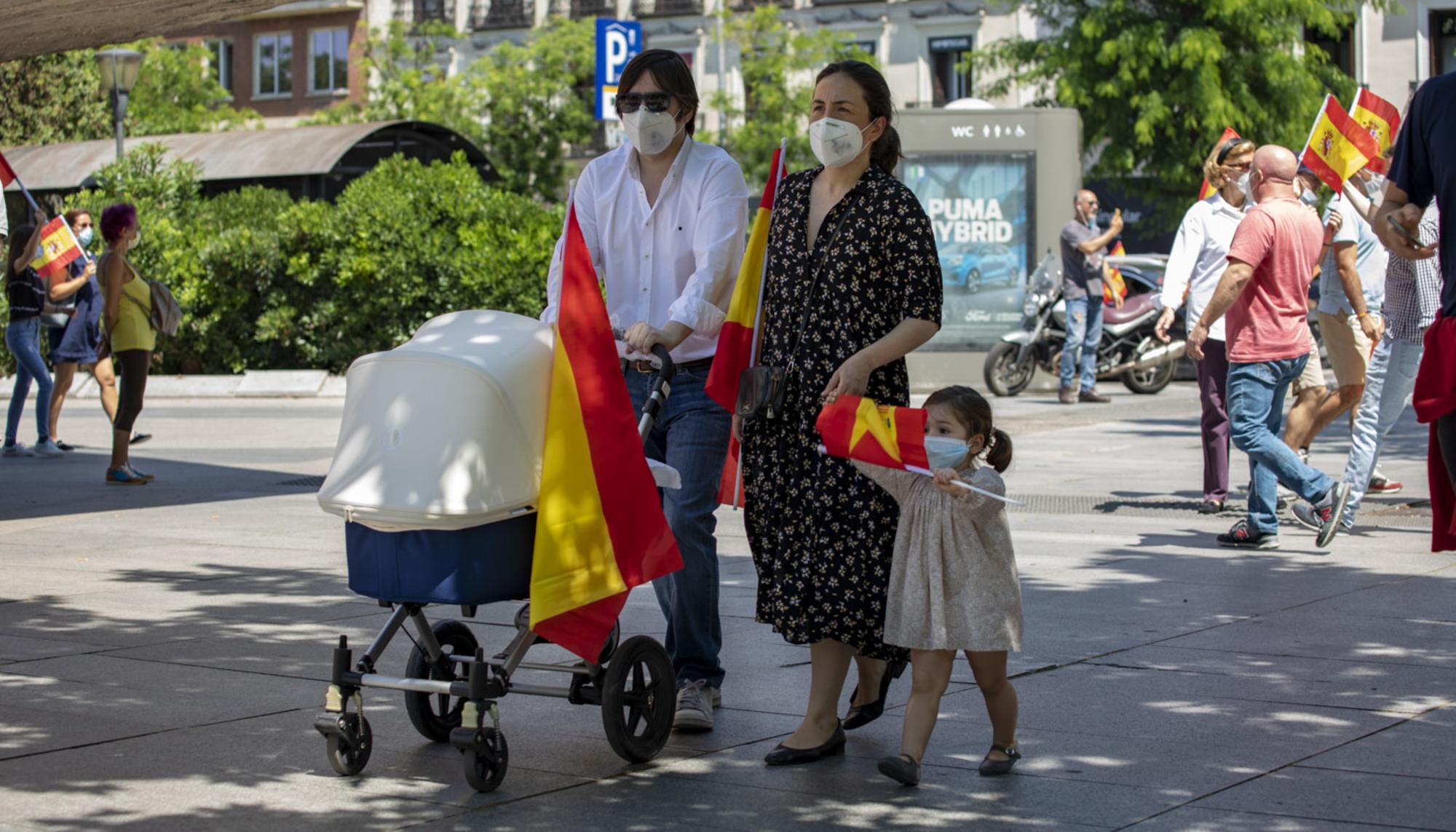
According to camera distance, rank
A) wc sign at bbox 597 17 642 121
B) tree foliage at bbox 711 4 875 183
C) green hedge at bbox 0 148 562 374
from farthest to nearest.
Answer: tree foliage at bbox 711 4 875 183 → green hedge at bbox 0 148 562 374 → wc sign at bbox 597 17 642 121

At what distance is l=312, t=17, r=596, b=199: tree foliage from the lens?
4141cm

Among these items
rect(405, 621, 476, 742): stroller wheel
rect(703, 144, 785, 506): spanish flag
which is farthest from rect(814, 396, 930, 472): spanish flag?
rect(405, 621, 476, 742): stroller wheel

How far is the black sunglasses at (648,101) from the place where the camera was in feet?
17.0

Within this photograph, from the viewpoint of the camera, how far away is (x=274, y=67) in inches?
2255

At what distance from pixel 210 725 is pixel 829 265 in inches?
83.6

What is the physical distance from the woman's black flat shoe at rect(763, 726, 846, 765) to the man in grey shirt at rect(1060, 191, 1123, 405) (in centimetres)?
1410

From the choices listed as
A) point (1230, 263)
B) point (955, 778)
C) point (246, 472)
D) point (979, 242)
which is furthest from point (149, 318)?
point (979, 242)

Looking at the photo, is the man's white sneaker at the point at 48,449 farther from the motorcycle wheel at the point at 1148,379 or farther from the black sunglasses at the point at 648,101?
the motorcycle wheel at the point at 1148,379

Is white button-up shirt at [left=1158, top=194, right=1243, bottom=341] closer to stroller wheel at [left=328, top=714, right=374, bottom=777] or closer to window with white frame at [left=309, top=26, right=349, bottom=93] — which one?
stroller wheel at [left=328, top=714, right=374, bottom=777]

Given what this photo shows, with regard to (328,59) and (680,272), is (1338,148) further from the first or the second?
(328,59)

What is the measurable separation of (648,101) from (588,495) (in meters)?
1.24

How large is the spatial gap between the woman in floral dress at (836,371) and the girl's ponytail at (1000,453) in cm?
32

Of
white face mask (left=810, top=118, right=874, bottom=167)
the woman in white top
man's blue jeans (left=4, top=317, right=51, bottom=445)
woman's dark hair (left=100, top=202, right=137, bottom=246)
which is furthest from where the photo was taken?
man's blue jeans (left=4, top=317, right=51, bottom=445)

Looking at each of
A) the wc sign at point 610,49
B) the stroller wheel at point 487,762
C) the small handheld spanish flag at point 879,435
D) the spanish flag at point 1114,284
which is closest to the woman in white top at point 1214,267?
the small handheld spanish flag at point 879,435
